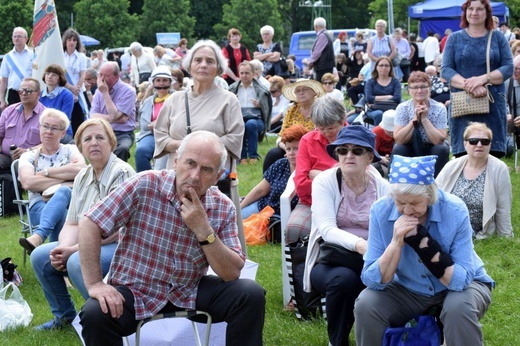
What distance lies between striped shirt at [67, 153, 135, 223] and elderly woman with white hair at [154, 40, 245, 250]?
97 centimetres

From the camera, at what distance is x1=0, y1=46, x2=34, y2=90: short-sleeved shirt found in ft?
40.4

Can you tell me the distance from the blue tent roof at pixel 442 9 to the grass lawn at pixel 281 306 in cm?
2425

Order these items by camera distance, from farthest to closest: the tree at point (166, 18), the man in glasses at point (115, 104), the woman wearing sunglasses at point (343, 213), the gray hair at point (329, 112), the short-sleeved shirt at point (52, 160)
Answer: the tree at point (166, 18), the man in glasses at point (115, 104), the short-sleeved shirt at point (52, 160), the gray hair at point (329, 112), the woman wearing sunglasses at point (343, 213)

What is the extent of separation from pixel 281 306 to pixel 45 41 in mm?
7069

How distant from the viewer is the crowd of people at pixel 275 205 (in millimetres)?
4027

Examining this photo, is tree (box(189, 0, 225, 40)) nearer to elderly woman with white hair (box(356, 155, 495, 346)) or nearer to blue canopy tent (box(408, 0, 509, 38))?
blue canopy tent (box(408, 0, 509, 38))

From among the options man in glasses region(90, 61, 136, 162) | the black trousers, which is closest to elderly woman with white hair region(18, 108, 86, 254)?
the black trousers

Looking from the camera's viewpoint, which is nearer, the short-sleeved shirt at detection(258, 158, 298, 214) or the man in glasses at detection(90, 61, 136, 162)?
the short-sleeved shirt at detection(258, 158, 298, 214)

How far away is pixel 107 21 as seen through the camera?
147ft

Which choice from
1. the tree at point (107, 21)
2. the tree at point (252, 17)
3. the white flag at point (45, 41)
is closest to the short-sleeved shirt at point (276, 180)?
the white flag at point (45, 41)

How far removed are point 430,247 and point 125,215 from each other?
146cm

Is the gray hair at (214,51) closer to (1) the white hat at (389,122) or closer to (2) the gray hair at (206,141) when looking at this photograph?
(2) the gray hair at (206,141)

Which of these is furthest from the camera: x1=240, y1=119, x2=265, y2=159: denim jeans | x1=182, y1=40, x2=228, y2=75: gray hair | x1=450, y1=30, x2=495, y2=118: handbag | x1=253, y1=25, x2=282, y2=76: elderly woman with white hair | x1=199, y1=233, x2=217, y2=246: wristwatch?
Answer: x1=253, y1=25, x2=282, y2=76: elderly woman with white hair

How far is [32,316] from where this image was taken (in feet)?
19.5
